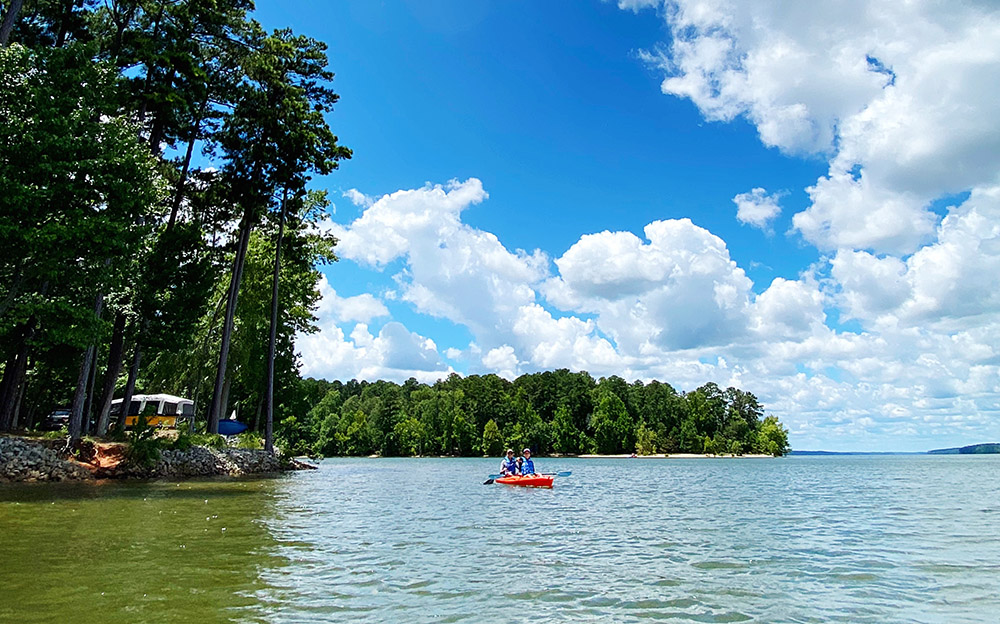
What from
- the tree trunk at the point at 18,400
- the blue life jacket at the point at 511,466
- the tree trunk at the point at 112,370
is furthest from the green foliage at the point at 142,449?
the blue life jacket at the point at 511,466

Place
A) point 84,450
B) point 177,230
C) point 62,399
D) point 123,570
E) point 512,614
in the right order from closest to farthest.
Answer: point 512,614, point 123,570, point 84,450, point 177,230, point 62,399

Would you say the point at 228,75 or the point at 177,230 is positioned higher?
the point at 228,75

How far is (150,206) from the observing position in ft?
78.4

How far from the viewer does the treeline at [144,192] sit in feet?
65.0

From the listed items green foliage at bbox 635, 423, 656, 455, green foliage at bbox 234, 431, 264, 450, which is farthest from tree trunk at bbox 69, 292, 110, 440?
green foliage at bbox 635, 423, 656, 455

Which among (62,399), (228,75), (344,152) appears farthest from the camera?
(62,399)

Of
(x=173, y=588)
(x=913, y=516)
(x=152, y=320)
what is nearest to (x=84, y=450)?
(x=152, y=320)

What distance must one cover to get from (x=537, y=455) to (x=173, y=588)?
12900 centimetres

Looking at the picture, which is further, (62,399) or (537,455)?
(537,455)

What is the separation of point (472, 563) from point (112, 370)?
2592cm

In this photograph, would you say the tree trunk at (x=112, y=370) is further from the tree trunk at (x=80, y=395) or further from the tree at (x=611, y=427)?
the tree at (x=611, y=427)

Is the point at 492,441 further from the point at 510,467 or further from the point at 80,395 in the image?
the point at 80,395

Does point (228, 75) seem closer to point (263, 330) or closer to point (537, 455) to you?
point (263, 330)

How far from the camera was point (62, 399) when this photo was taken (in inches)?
2077
